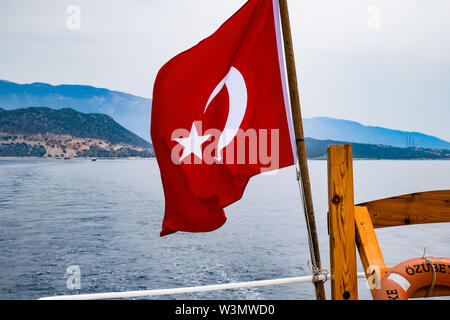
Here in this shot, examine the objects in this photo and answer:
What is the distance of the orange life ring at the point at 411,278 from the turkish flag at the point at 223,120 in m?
1.09

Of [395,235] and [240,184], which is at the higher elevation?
[240,184]

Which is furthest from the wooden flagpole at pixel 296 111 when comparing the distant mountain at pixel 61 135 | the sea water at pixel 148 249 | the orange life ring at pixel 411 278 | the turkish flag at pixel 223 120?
the distant mountain at pixel 61 135

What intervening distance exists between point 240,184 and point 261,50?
98cm

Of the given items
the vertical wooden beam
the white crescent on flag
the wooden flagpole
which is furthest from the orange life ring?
the white crescent on flag

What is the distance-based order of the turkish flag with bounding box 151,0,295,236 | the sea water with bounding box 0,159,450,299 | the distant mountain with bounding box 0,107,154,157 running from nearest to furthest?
the turkish flag with bounding box 151,0,295,236 < the sea water with bounding box 0,159,450,299 < the distant mountain with bounding box 0,107,154,157

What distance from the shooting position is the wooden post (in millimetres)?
2328

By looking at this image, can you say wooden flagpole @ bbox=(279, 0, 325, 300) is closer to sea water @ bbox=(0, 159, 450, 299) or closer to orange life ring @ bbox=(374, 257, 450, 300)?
orange life ring @ bbox=(374, 257, 450, 300)

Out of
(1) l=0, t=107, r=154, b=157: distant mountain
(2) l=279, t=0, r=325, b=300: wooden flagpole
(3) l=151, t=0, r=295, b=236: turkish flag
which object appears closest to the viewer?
(2) l=279, t=0, r=325, b=300: wooden flagpole

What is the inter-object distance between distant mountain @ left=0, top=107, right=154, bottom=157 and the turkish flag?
502 ft

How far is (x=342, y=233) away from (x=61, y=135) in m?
158

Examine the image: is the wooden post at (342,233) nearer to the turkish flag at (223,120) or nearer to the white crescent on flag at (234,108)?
the turkish flag at (223,120)
